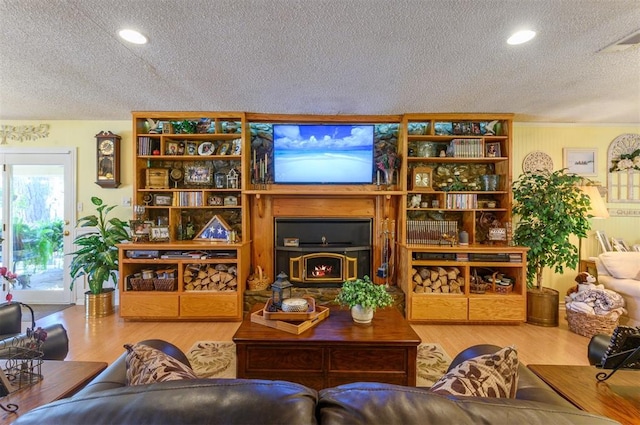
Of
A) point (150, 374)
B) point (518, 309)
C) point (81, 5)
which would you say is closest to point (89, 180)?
point (81, 5)

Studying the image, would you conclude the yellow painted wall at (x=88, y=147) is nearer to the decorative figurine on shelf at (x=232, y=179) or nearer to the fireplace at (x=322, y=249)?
the decorative figurine on shelf at (x=232, y=179)

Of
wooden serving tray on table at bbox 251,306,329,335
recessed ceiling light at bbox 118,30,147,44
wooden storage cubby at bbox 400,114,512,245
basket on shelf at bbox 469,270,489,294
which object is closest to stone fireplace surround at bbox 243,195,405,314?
wooden storage cubby at bbox 400,114,512,245

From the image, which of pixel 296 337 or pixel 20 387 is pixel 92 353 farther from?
pixel 296 337

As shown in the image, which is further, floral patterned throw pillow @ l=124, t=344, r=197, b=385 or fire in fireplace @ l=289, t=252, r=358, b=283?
fire in fireplace @ l=289, t=252, r=358, b=283

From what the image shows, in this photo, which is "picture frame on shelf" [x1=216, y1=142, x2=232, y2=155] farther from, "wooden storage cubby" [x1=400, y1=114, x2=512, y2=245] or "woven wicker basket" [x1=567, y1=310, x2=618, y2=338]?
"woven wicker basket" [x1=567, y1=310, x2=618, y2=338]

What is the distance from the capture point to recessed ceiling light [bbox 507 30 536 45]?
197 centimetres

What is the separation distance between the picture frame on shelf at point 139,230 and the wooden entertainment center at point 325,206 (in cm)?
14

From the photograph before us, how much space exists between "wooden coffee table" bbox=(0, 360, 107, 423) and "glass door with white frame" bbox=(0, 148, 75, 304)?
347cm

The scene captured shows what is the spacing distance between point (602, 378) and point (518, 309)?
2.39 meters

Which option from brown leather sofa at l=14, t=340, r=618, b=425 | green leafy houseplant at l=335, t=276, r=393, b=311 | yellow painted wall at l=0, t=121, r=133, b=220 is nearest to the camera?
brown leather sofa at l=14, t=340, r=618, b=425

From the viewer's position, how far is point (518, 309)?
338 centimetres

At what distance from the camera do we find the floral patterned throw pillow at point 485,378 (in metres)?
0.90

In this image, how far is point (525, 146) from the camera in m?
3.96

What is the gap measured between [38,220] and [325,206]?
3.86 meters
